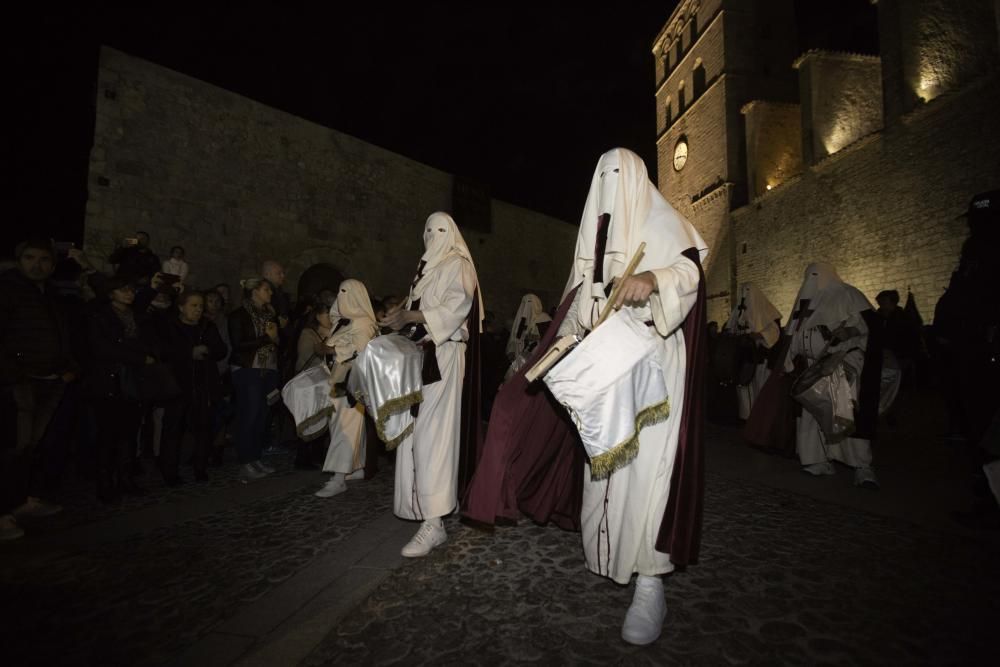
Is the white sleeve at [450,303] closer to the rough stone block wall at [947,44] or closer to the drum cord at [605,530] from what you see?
the drum cord at [605,530]

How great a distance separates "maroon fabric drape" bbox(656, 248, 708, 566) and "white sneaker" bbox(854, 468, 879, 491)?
3.05 m

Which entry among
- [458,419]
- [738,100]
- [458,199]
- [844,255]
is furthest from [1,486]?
[738,100]

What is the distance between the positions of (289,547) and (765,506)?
345cm

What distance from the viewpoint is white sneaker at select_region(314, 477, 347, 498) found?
159 inches

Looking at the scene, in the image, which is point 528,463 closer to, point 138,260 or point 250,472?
point 250,472

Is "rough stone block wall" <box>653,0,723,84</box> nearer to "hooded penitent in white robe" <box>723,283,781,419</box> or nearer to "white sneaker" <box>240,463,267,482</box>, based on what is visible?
"hooded penitent in white robe" <box>723,283,781,419</box>

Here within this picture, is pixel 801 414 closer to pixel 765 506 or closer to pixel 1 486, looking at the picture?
pixel 765 506

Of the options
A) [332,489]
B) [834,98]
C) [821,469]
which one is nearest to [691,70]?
[834,98]

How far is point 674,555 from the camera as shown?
6.78 ft

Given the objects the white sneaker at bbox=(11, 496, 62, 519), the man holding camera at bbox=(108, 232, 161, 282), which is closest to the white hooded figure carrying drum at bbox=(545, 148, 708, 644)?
the white sneaker at bbox=(11, 496, 62, 519)

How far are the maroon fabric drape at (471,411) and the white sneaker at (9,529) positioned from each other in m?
3.04

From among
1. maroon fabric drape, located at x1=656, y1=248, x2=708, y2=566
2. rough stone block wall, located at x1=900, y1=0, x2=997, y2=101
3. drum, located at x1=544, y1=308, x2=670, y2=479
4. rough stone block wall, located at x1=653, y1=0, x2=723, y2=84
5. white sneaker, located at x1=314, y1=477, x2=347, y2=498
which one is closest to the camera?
drum, located at x1=544, y1=308, x2=670, y2=479

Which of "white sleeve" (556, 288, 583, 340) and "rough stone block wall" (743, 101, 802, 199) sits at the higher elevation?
"rough stone block wall" (743, 101, 802, 199)

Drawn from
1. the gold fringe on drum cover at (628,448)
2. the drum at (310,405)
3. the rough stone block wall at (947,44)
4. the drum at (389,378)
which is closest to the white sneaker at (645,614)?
the gold fringe on drum cover at (628,448)
